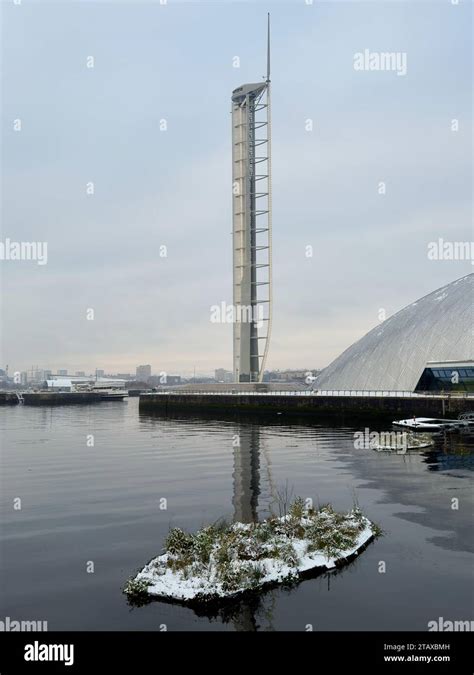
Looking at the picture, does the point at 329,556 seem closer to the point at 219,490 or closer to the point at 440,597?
the point at 440,597

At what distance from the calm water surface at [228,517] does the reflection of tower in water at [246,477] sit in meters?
0.10

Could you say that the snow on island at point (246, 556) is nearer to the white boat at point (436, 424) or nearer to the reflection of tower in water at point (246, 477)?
the reflection of tower in water at point (246, 477)

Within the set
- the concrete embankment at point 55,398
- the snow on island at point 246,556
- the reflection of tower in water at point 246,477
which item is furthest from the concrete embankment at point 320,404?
the concrete embankment at point 55,398

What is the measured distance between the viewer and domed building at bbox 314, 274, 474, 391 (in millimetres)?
67062

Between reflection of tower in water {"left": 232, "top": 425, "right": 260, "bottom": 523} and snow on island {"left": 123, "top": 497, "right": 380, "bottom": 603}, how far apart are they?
337cm

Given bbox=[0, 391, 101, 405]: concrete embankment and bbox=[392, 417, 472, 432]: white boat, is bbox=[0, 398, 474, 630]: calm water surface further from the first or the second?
bbox=[0, 391, 101, 405]: concrete embankment

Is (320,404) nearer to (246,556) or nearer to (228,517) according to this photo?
(228,517)

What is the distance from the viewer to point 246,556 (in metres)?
16.0

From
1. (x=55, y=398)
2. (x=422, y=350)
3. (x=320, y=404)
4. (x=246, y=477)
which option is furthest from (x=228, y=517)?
(x=55, y=398)

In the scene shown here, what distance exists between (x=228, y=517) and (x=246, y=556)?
602 centimetres

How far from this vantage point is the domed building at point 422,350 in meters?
67.1
